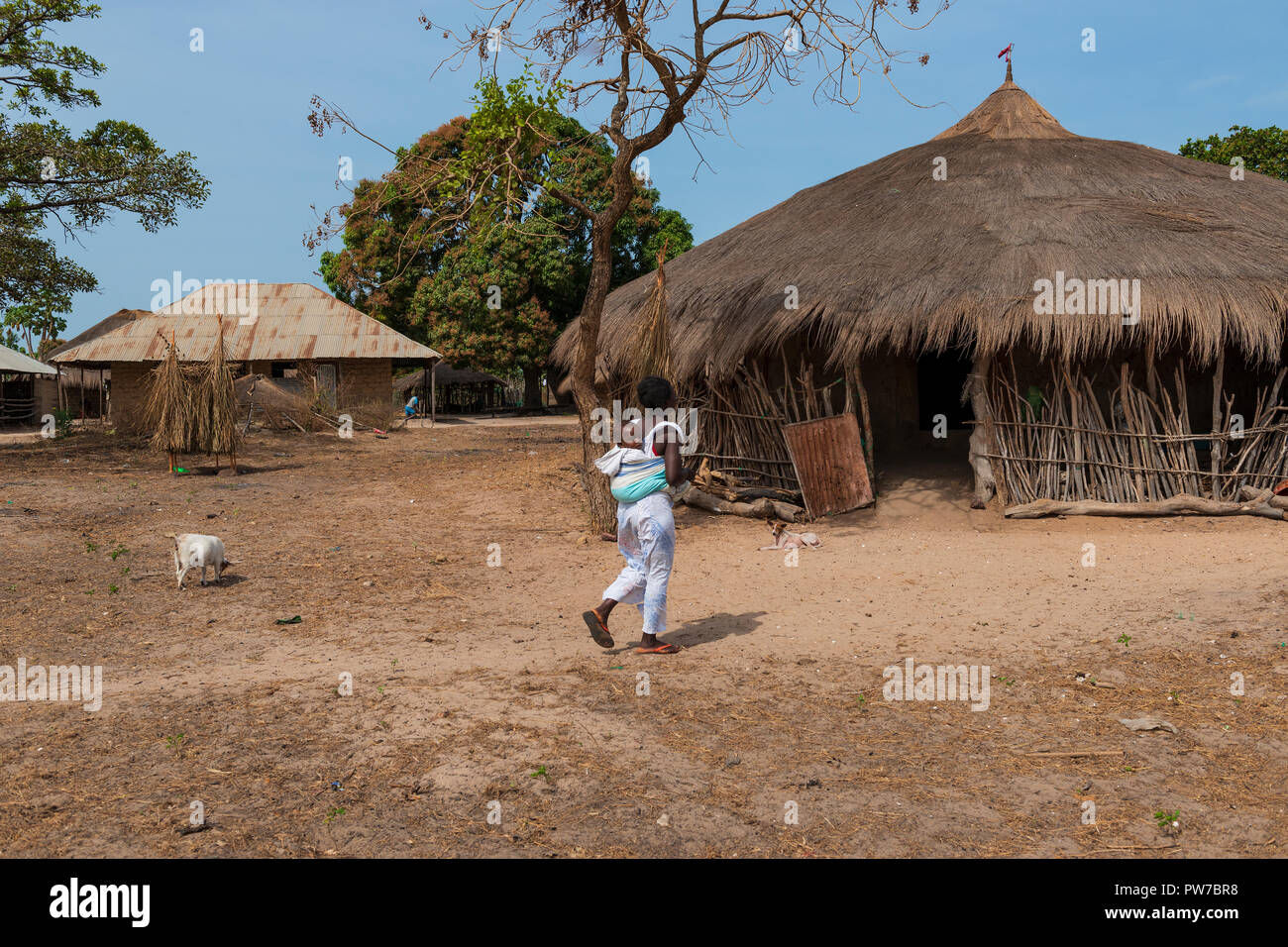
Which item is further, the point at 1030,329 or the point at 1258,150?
the point at 1258,150

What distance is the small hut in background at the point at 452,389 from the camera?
38906mm

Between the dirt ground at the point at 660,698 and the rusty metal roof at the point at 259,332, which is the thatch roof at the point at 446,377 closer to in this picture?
the rusty metal roof at the point at 259,332

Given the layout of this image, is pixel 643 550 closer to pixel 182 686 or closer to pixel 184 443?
pixel 182 686

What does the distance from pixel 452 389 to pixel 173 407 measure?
2763 centimetres

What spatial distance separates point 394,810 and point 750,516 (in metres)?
7.72

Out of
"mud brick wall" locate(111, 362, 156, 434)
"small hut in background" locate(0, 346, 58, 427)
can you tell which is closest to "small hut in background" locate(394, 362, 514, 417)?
"mud brick wall" locate(111, 362, 156, 434)

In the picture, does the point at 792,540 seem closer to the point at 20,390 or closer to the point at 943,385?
the point at 943,385

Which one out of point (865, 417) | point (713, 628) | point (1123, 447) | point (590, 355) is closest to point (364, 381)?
point (590, 355)

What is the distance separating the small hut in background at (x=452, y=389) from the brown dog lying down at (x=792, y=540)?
2866 cm

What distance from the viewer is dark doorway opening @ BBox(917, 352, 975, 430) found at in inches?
545

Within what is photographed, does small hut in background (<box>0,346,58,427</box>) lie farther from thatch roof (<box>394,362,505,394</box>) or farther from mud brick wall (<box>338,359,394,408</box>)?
thatch roof (<box>394,362,505,394</box>)

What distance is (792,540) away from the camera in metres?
9.24

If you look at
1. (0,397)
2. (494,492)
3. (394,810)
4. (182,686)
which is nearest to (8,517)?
(494,492)

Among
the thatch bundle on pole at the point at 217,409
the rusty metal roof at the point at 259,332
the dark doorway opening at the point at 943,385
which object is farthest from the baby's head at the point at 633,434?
the rusty metal roof at the point at 259,332
